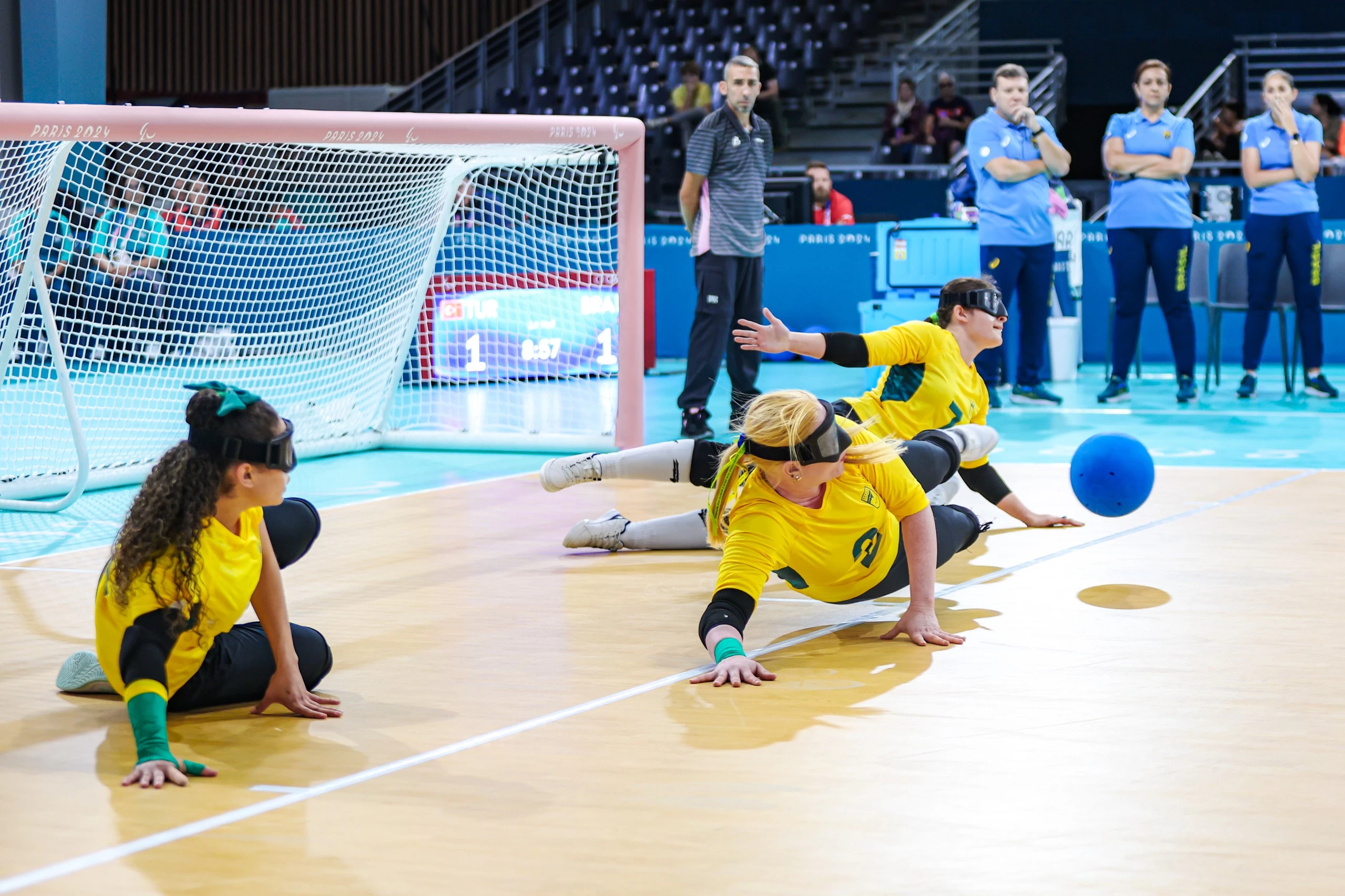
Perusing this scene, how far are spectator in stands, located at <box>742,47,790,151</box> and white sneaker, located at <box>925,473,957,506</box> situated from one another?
18.6 ft

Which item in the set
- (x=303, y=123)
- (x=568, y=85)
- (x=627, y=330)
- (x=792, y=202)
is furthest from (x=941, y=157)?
(x=303, y=123)

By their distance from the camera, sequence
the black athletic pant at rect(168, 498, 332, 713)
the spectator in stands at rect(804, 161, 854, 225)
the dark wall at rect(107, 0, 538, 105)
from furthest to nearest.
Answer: the dark wall at rect(107, 0, 538, 105)
the spectator in stands at rect(804, 161, 854, 225)
the black athletic pant at rect(168, 498, 332, 713)

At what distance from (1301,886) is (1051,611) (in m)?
2.21

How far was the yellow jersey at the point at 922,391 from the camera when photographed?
5.64m

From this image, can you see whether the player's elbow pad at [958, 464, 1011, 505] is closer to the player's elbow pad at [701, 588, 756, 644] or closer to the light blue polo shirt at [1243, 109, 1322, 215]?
the player's elbow pad at [701, 588, 756, 644]

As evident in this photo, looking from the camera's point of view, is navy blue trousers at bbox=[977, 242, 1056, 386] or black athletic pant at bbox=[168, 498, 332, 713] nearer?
black athletic pant at bbox=[168, 498, 332, 713]

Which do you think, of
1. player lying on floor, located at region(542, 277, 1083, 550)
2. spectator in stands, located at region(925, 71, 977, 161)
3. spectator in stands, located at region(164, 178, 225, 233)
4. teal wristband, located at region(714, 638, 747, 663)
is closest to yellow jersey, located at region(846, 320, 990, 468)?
player lying on floor, located at region(542, 277, 1083, 550)

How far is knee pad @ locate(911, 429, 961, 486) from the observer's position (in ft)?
17.0

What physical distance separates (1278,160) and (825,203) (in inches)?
223

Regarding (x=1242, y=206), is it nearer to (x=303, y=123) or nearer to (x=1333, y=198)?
(x=1333, y=198)

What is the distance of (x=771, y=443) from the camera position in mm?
3975

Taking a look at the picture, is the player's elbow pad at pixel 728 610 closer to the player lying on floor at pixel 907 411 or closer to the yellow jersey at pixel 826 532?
the yellow jersey at pixel 826 532

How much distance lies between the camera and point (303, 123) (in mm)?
6965

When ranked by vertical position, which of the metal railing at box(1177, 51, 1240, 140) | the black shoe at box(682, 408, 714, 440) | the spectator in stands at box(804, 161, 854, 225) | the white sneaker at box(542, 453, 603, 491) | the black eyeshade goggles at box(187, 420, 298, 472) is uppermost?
the metal railing at box(1177, 51, 1240, 140)
